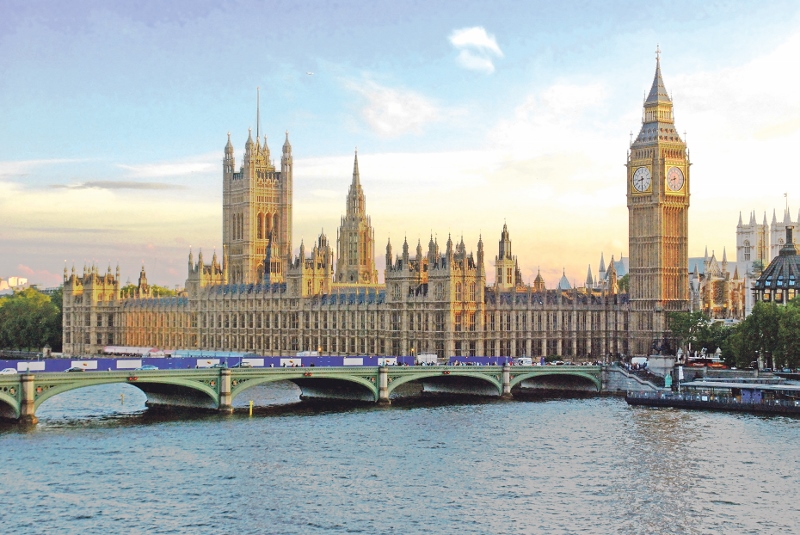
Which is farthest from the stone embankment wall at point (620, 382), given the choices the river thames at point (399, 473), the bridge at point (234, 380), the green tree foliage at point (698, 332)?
the river thames at point (399, 473)

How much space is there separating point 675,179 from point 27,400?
85.1 metres

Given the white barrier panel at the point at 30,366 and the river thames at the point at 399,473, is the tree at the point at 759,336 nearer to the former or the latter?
the river thames at the point at 399,473

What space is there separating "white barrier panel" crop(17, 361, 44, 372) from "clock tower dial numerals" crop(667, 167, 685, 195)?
7967 centimetres

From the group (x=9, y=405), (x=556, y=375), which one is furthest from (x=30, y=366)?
(x=556, y=375)

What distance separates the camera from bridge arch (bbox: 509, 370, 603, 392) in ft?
392

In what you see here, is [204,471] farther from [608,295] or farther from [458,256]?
[608,295]

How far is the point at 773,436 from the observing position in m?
88.7

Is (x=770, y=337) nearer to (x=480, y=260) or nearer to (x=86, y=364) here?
(x=480, y=260)

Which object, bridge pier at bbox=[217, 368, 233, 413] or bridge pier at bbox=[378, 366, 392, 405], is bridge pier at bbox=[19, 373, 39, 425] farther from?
bridge pier at bbox=[378, 366, 392, 405]

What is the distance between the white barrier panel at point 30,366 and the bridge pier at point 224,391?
14.6 meters

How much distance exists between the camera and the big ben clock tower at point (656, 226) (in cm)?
14362

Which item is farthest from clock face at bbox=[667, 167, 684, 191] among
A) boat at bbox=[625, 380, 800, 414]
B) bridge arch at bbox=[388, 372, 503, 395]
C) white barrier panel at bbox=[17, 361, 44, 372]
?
white barrier panel at bbox=[17, 361, 44, 372]

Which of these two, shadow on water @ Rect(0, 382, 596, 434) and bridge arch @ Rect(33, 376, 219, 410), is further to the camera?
shadow on water @ Rect(0, 382, 596, 434)

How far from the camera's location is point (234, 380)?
102312 mm
